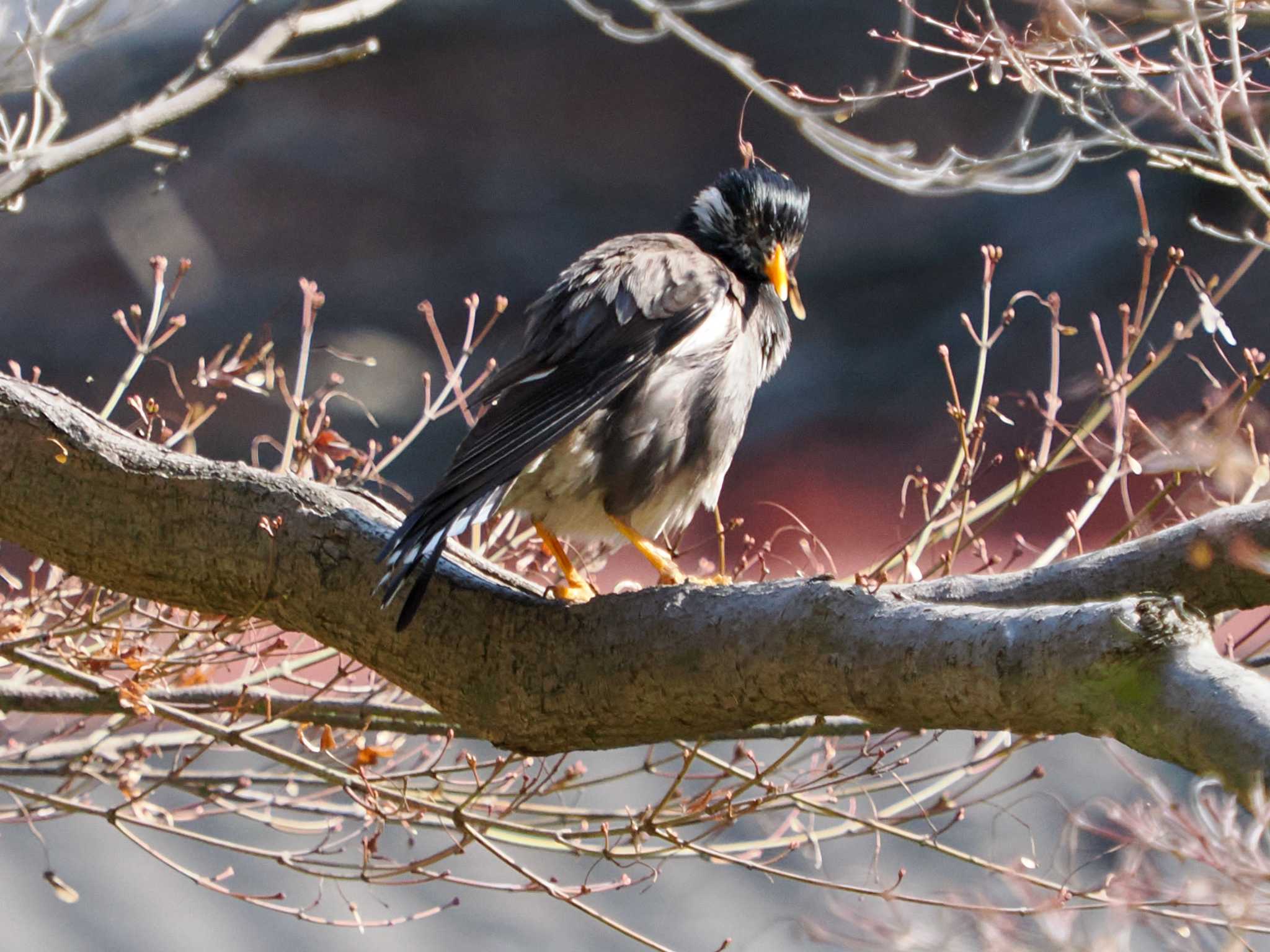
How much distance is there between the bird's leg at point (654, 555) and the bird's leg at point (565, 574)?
0.12 meters

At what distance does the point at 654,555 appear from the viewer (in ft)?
8.70

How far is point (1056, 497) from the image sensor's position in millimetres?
5184

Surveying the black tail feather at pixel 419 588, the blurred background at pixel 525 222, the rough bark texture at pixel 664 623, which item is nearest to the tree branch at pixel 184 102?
the rough bark texture at pixel 664 623

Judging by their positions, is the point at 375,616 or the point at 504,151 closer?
the point at 375,616

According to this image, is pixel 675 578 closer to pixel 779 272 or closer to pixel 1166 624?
pixel 779 272

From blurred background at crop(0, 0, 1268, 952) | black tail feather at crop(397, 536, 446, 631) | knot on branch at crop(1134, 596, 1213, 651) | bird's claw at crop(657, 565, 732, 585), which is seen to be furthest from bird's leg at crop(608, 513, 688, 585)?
blurred background at crop(0, 0, 1268, 952)

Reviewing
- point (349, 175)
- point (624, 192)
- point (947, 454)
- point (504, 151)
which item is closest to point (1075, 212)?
point (947, 454)

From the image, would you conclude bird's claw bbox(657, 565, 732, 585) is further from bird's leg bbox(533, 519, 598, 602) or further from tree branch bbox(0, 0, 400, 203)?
tree branch bbox(0, 0, 400, 203)

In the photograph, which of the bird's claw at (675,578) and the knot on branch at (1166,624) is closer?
the knot on branch at (1166,624)

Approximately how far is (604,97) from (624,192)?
44 cm

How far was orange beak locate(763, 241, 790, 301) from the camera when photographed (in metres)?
2.94

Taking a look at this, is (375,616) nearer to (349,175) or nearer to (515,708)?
(515,708)

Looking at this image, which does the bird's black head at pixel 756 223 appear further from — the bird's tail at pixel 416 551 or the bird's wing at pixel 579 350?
the bird's tail at pixel 416 551

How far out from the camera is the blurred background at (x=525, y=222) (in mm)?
5707
